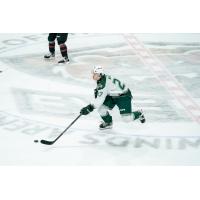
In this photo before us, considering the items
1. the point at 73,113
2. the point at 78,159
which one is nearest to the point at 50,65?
the point at 73,113

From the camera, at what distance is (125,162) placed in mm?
5586

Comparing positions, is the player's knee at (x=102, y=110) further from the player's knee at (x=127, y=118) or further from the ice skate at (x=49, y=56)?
the ice skate at (x=49, y=56)

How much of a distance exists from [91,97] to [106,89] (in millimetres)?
1325

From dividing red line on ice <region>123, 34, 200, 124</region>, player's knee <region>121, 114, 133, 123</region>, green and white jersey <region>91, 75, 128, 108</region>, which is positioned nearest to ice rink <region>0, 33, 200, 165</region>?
dividing red line on ice <region>123, 34, 200, 124</region>

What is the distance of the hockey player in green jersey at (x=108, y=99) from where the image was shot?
596 cm

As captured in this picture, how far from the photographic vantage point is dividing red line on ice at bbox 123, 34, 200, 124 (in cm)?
693

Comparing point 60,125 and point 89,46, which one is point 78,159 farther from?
point 89,46

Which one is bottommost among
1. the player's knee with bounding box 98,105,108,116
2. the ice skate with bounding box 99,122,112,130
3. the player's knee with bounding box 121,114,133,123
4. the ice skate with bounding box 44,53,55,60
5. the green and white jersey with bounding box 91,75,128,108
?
the ice skate with bounding box 99,122,112,130

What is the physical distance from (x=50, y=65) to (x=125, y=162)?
11.5 ft

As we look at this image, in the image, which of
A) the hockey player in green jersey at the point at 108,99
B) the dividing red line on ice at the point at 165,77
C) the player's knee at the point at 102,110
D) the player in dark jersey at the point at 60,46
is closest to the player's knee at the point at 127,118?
the hockey player in green jersey at the point at 108,99

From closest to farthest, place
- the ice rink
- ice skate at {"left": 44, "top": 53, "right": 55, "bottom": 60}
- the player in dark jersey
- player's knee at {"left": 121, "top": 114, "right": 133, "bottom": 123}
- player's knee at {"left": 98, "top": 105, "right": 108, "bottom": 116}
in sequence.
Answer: the ice rink, player's knee at {"left": 98, "top": 105, "right": 108, "bottom": 116}, player's knee at {"left": 121, "top": 114, "right": 133, "bottom": 123}, the player in dark jersey, ice skate at {"left": 44, "top": 53, "right": 55, "bottom": 60}

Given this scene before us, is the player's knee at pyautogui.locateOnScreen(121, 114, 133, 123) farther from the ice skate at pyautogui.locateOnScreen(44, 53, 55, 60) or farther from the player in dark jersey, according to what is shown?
the ice skate at pyautogui.locateOnScreen(44, 53, 55, 60)

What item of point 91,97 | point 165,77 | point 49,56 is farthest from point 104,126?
point 49,56

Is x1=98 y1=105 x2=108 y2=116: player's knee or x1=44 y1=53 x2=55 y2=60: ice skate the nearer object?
x1=98 y1=105 x2=108 y2=116: player's knee
